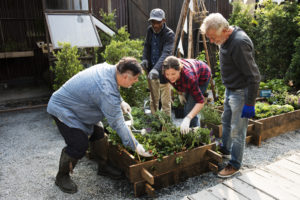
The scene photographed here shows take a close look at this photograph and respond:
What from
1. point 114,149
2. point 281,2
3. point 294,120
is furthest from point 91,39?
point 281,2

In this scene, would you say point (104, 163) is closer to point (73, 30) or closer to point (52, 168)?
point (52, 168)

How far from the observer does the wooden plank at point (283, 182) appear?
90.7 inches

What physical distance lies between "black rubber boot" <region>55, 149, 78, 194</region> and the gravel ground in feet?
0.23

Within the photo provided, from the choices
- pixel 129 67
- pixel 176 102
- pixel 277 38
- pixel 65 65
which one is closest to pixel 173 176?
pixel 129 67

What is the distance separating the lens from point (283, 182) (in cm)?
246

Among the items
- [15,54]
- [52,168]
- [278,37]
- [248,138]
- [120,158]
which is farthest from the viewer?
[15,54]

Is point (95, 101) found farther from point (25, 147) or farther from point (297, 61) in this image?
point (297, 61)

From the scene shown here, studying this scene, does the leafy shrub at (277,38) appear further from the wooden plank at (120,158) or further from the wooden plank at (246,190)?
the wooden plank at (120,158)

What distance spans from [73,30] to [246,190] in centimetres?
483

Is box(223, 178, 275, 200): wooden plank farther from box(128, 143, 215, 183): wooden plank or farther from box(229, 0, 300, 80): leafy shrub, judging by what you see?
box(229, 0, 300, 80): leafy shrub

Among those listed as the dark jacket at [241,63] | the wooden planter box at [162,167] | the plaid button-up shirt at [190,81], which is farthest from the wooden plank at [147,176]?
the dark jacket at [241,63]

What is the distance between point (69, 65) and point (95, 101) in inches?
93.8

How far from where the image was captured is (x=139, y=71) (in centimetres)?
250

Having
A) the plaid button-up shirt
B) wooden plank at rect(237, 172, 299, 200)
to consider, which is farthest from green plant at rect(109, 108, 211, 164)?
wooden plank at rect(237, 172, 299, 200)
